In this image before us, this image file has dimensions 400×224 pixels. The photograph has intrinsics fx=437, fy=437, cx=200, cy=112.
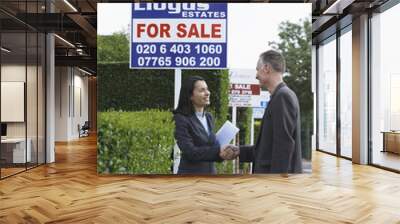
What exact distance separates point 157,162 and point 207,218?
2.70 m

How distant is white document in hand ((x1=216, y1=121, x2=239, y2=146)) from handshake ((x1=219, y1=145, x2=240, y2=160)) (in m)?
0.09

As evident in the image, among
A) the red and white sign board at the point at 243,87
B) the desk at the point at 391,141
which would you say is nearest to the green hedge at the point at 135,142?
the red and white sign board at the point at 243,87

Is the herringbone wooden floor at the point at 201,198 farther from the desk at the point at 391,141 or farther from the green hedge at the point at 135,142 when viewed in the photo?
the desk at the point at 391,141

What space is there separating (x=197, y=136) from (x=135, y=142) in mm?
1009

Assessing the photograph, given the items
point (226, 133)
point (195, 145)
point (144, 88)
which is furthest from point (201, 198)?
point (144, 88)

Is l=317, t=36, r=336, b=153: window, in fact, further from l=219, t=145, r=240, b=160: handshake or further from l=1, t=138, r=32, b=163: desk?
l=1, t=138, r=32, b=163: desk

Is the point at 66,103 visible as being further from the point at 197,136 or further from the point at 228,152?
the point at 228,152

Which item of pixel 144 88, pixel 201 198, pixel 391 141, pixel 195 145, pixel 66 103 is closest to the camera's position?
pixel 201 198

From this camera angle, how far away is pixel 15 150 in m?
7.74

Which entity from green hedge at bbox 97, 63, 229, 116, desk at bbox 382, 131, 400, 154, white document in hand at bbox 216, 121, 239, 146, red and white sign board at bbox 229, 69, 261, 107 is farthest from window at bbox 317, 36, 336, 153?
green hedge at bbox 97, 63, 229, 116

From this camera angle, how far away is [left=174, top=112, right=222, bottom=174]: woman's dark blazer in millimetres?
6871

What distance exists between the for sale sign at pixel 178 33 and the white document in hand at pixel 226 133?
0.95m

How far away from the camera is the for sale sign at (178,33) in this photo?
270 inches

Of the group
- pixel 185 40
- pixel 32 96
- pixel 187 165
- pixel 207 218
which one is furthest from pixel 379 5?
pixel 32 96
